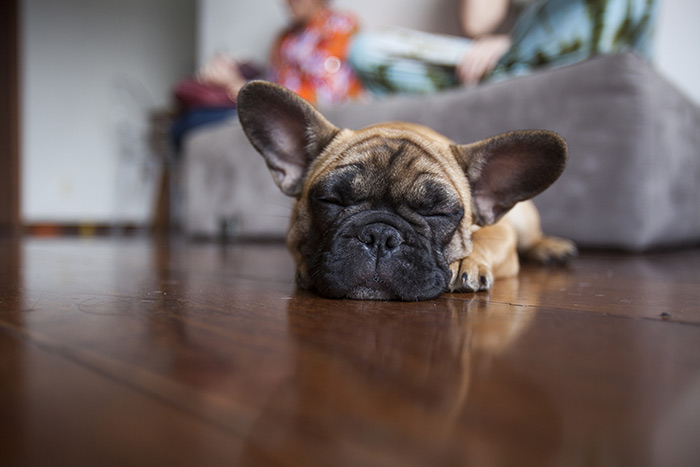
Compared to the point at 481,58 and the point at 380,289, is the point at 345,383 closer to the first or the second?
the point at 380,289

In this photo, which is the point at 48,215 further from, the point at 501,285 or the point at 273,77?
the point at 501,285

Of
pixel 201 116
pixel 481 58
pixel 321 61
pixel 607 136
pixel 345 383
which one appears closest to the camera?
pixel 345 383

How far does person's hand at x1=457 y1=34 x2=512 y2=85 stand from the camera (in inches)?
93.2

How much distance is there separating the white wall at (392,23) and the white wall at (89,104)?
1.41m

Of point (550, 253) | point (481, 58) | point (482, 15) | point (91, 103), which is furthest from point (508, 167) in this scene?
point (91, 103)

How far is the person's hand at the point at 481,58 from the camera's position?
237cm

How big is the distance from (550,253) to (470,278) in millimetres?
702

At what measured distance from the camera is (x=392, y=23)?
3785mm

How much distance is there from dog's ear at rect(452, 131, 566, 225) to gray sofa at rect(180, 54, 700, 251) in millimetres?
730

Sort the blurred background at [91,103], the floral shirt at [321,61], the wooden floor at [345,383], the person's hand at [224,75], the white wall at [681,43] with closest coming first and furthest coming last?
the wooden floor at [345,383]
the white wall at [681,43]
the floral shirt at [321,61]
the person's hand at [224,75]
the blurred background at [91,103]

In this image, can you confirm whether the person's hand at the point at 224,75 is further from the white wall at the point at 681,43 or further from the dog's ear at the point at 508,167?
the dog's ear at the point at 508,167

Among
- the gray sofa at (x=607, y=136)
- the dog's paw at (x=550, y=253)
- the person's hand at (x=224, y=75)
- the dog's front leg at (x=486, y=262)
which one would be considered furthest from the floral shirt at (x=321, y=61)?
the dog's front leg at (x=486, y=262)

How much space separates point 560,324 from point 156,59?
6.84 metres

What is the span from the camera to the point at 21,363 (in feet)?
1.45
